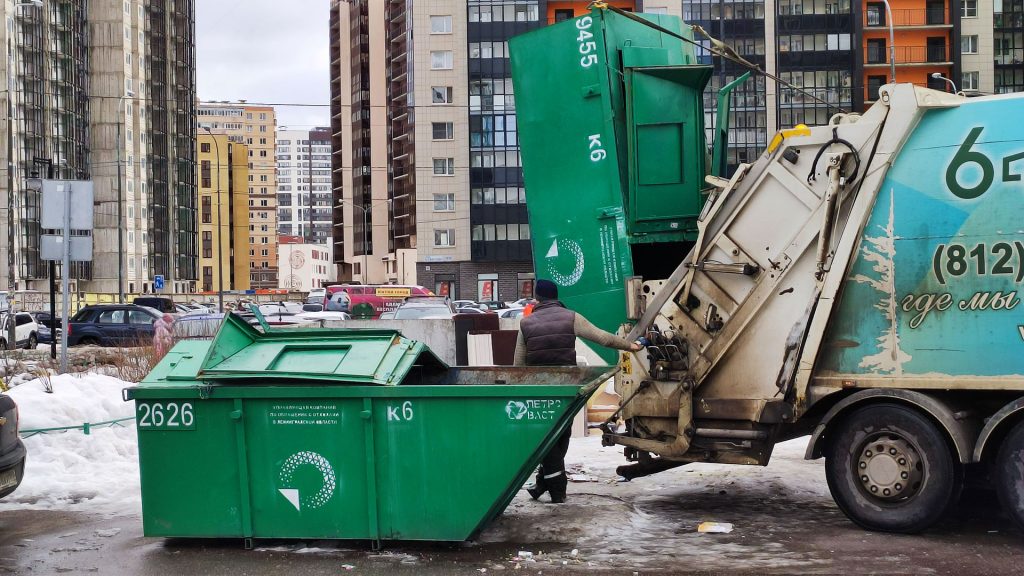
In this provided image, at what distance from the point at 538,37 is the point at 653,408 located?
136 inches

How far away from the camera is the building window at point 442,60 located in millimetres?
71500

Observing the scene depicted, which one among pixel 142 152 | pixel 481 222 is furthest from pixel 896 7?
pixel 142 152

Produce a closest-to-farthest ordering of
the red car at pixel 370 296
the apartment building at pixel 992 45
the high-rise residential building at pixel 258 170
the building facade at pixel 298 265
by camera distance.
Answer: the red car at pixel 370 296 < the apartment building at pixel 992 45 < the building facade at pixel 298 265 < the high-rise residential building at pixel 258 170

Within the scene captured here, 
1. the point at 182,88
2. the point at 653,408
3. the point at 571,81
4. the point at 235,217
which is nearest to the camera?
the point at 653,408

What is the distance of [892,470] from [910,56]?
6893 cm

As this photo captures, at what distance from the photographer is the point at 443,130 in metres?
71.8

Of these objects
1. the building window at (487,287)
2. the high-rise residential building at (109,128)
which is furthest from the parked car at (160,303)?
the building window at (487,287)

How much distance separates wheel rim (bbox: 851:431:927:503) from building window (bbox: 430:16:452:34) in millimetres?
67913

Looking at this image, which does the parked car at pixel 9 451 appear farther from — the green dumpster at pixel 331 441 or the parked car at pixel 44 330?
the parked car at pixel 44 330

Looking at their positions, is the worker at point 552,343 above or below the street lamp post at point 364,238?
below

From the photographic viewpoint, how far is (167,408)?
21.8 feet

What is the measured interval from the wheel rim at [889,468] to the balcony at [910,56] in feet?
220

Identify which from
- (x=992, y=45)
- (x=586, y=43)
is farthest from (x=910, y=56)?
(x=586, y=43)

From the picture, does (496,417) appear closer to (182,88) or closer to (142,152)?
(142,152)
